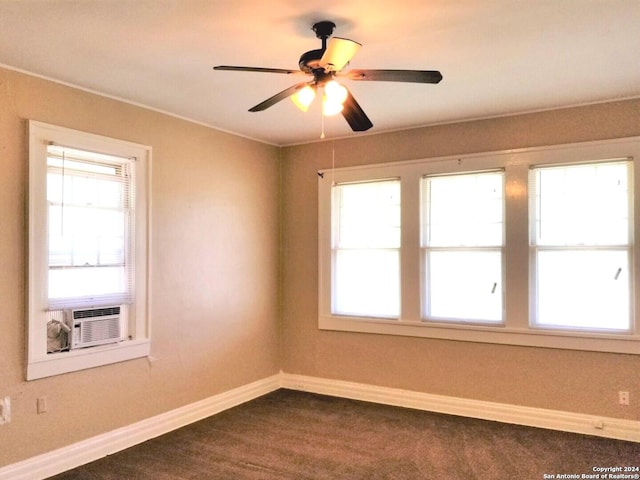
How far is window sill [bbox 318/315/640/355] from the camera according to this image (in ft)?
12.6

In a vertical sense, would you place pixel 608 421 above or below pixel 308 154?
below

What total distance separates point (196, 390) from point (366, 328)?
1679mm

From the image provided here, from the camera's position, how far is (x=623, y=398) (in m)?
3.82

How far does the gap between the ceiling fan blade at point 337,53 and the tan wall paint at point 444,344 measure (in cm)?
237

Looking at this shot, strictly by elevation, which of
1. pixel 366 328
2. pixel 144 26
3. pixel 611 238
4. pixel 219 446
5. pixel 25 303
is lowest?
pixel 219 446

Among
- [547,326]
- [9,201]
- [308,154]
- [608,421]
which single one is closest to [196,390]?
[9,201]

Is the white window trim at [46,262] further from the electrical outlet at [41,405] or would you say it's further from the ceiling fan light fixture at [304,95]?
the ceiling fan light fixture at [304,95]

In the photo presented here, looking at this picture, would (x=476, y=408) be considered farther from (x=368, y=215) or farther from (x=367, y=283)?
(x=368, y=215)

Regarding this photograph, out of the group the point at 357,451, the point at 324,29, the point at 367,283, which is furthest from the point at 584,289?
the point at 324,29

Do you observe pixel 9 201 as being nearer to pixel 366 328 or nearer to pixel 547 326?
pixel 366 328

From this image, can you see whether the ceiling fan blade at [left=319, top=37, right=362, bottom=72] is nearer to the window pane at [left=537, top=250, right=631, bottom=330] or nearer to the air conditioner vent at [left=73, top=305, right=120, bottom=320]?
the air conditioner vent at [left=73, top=305, right=120, bottom=320]

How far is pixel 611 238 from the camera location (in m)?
3.89

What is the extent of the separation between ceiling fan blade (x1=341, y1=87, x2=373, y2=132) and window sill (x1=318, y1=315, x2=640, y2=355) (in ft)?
7.36

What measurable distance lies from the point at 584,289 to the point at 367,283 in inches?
75.0
